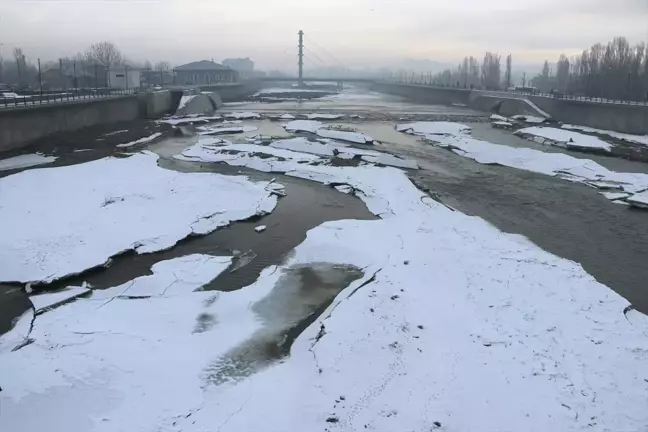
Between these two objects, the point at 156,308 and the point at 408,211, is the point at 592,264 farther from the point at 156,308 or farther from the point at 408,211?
the point at 156,308

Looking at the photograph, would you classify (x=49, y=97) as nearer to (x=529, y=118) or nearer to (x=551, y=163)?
(x=551, y=163)

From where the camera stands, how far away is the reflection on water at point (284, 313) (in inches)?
319

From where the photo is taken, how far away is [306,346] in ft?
28.4

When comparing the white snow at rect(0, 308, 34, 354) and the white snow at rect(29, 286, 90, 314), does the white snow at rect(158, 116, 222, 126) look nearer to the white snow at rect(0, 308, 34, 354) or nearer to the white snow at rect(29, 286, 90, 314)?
the white snow at rect(29, 286, 90, 314)

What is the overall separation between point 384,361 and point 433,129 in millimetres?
32994

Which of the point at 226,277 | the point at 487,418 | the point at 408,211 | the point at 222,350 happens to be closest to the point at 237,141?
the point at 408,211

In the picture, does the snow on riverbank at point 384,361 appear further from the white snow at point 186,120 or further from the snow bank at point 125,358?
the white snow at point 186,120

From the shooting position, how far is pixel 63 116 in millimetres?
31391

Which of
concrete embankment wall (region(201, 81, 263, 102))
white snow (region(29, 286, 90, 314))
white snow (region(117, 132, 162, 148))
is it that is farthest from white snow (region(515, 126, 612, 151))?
concrete embankment wall (region(201, 81, 263, 102))

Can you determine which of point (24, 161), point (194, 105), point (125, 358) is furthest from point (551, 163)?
point (194, 105)

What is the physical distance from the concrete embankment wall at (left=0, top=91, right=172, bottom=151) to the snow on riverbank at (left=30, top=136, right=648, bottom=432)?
67.0ft

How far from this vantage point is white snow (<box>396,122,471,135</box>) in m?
37.7

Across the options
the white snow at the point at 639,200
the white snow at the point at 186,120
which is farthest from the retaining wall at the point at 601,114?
the white snow at the point at 186,120

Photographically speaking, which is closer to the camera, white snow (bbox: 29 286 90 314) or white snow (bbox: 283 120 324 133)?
white snow (bbox: 29 286 90 314)
